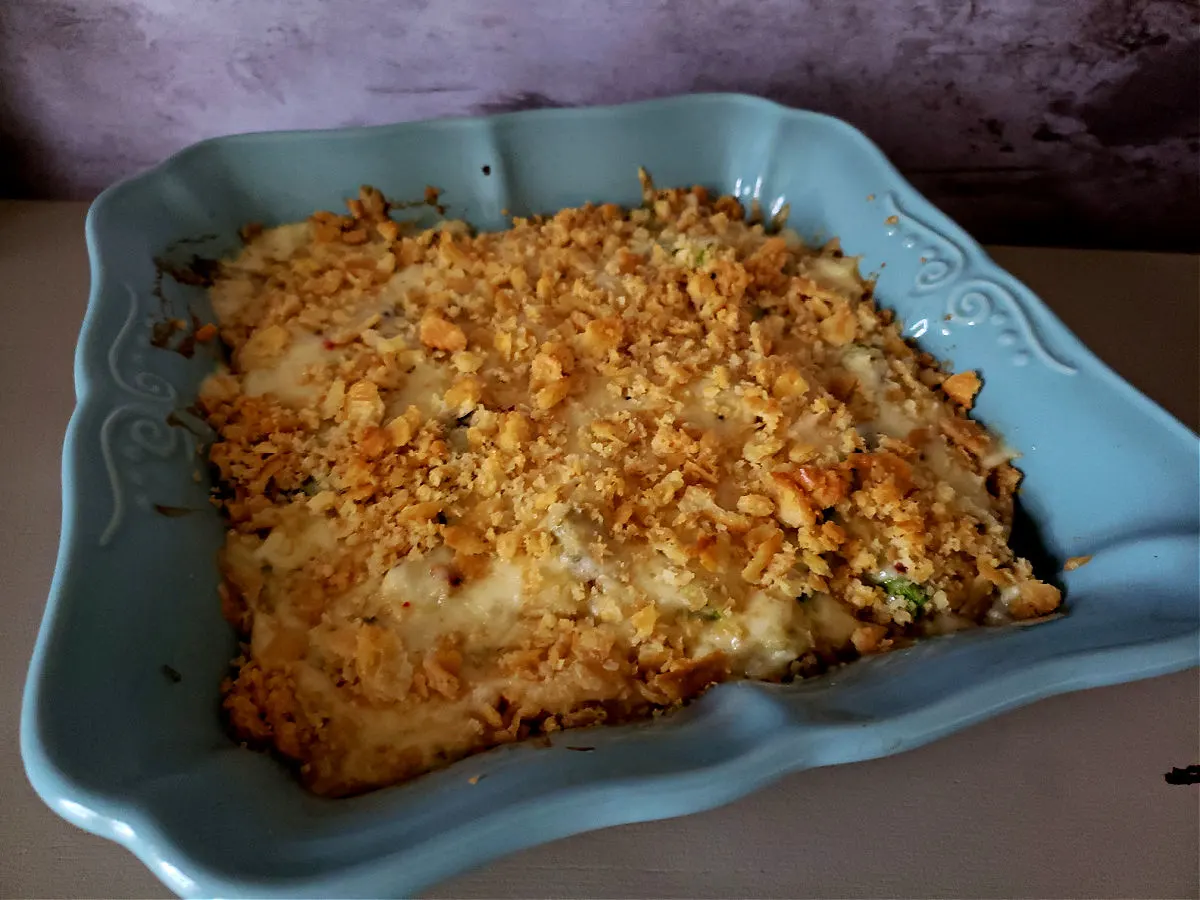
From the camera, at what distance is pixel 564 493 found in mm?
787

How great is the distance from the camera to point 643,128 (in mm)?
1071

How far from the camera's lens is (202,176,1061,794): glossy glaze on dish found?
27.9 inches

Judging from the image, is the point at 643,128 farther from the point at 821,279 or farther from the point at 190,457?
the point at 190,457

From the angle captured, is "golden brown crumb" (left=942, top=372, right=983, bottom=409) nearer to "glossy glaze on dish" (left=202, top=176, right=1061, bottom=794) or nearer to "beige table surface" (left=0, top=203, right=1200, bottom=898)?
"glossy glaze on dish" (left=202, top=176, right=1061, bottom=794)

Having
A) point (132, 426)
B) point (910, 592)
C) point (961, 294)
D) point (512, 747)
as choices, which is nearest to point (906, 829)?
point (910, 592)

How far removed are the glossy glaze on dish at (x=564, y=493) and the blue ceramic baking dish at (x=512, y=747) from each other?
4 centimetres

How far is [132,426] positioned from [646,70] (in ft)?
2.49

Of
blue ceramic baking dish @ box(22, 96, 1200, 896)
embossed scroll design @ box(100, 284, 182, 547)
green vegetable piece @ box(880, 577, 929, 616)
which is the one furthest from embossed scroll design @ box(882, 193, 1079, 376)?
embossed scroll design @ box(100, 284, 182, 547)

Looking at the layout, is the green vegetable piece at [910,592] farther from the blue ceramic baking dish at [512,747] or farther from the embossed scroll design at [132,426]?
the embossed scroll design at [132,426]

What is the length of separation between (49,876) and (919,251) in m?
1.00

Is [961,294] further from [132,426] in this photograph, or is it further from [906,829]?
[132,426]

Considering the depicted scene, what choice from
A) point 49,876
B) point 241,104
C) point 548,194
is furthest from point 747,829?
point 241,104

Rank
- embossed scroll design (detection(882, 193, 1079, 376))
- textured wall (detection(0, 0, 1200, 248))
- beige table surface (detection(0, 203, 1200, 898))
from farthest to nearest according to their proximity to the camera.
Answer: textured wall (detection(0, 0, 1200, 248)), embossed scroll design (detection(882, 193, 1079, 376)), beige table surface (detection(0, 203, 1200, 898))

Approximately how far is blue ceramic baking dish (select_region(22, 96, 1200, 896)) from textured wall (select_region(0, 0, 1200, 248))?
108 mm
